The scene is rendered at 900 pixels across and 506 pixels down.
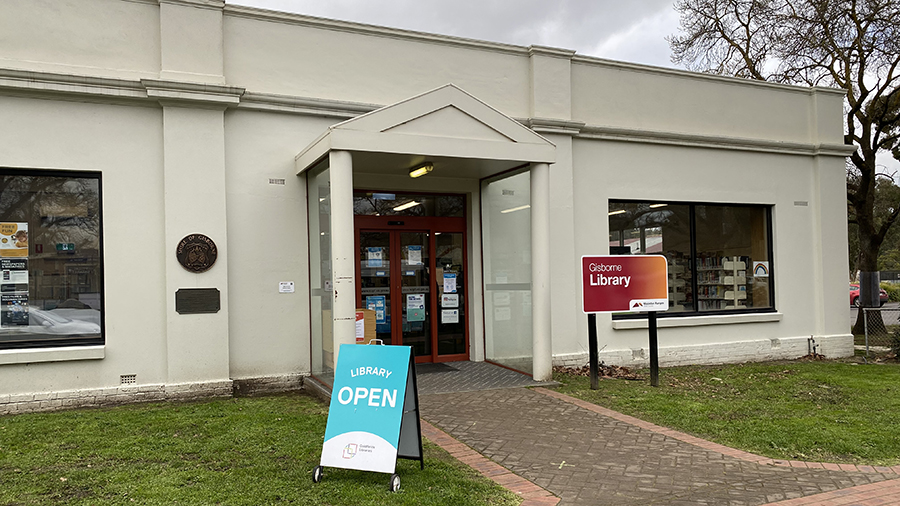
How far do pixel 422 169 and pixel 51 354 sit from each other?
5189mm

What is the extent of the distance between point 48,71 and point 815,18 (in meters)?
15.7

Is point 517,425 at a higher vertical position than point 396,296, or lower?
lower

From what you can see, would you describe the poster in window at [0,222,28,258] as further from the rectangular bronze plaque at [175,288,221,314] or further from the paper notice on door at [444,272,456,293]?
the paper notice on door at [444,272,456,293]

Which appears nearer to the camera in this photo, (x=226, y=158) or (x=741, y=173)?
(x=226, y=158)

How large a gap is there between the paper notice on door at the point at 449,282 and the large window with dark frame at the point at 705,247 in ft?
9.25

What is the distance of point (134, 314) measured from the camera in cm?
830

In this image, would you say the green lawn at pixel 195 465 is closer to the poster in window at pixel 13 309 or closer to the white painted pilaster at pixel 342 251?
the white painted pilaster at pixel 342 251

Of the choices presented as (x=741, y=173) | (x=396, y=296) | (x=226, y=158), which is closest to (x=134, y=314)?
(x=226, y=158)

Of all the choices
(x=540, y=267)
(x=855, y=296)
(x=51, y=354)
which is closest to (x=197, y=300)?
(x=51, y=354)

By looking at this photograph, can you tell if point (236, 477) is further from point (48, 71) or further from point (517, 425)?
point (48, 71)

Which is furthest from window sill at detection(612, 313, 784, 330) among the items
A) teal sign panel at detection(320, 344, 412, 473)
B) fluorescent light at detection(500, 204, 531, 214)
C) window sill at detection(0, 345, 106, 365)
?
window sill at detection(0, 345, 106, 365)

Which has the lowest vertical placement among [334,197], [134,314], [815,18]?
[134,314]

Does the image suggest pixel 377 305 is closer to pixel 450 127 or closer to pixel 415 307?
pixel 415 307

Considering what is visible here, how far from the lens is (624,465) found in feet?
18.3
